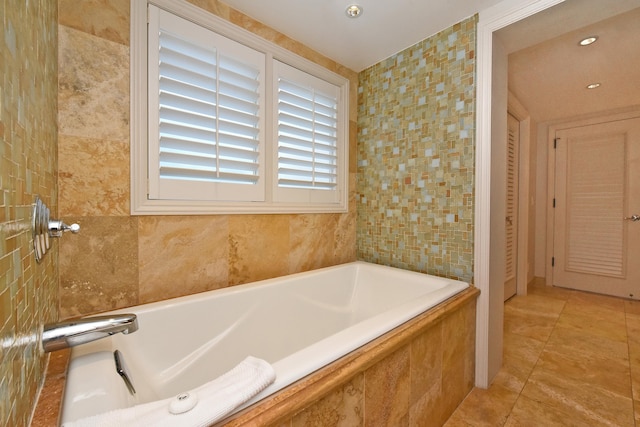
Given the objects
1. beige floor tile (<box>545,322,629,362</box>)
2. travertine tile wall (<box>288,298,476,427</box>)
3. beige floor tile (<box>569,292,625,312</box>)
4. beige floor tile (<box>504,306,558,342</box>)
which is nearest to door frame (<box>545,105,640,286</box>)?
beige floor tile (<box>569,292,625,312</box>)

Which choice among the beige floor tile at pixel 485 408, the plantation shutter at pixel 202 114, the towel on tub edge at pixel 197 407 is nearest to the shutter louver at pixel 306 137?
the plantation shutter at pixel 202 114

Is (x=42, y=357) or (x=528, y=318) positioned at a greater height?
(x=42, y=357)

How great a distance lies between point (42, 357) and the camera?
0.73m

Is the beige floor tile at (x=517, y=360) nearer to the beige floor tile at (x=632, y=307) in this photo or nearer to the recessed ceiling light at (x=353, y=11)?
the beige floor tile at (x=632, y=307)

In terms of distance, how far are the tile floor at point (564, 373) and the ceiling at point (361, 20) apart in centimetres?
215

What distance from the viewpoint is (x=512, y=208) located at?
301 cm

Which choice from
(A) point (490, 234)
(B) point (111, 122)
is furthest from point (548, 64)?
(B) point (111, 122)

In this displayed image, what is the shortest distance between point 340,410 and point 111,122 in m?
1.41

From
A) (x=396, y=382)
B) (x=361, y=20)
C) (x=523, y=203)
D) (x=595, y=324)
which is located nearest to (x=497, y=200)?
(x=396, y=382)

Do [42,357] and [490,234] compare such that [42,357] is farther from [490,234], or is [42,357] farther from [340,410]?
[490,234]

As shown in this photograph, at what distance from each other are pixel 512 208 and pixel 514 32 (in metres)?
2.01

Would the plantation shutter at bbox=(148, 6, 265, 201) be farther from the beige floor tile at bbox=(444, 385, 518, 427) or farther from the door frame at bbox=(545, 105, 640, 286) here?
the door frame at bbox=(545, 105, 640, 286)

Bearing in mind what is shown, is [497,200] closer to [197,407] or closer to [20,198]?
[197,407]

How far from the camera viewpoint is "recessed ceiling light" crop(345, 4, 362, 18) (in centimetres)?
154
